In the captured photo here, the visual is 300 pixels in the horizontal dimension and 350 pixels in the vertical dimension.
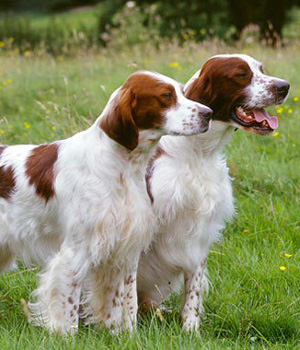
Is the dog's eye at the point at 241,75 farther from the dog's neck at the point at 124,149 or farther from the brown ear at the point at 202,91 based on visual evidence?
the dog's neck at the point at 124,149

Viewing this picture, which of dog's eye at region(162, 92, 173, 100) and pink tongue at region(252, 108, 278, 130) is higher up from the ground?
dog's eye at region(162, 92, 173, 100)

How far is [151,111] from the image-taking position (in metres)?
2.99

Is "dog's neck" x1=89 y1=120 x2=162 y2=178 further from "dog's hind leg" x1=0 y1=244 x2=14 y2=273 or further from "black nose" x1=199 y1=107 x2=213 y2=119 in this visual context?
"dog's hind leg" x1=0 y1=244 x2=14 y2=273

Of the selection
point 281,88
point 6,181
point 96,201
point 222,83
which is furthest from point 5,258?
point 281,88

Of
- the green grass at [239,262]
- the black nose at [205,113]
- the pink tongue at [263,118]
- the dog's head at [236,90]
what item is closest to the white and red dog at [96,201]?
the black nose at [205,113]

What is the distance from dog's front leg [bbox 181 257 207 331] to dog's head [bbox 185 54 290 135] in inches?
32.2

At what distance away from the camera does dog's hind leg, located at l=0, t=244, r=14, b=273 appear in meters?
3.50

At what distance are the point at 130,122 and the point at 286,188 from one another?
8.18 ft

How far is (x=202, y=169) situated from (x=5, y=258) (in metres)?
1.24

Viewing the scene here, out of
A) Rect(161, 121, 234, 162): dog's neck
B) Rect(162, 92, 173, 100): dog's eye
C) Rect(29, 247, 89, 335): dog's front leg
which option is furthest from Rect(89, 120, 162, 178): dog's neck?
Rect(29, 247, 89, 335): dog's front leg

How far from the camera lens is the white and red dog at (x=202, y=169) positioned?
3.33 metres

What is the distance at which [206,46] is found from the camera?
905 centimetres

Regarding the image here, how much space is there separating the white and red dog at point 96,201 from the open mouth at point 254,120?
38 cm

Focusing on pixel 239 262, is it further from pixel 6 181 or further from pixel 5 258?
pixel 6 181
